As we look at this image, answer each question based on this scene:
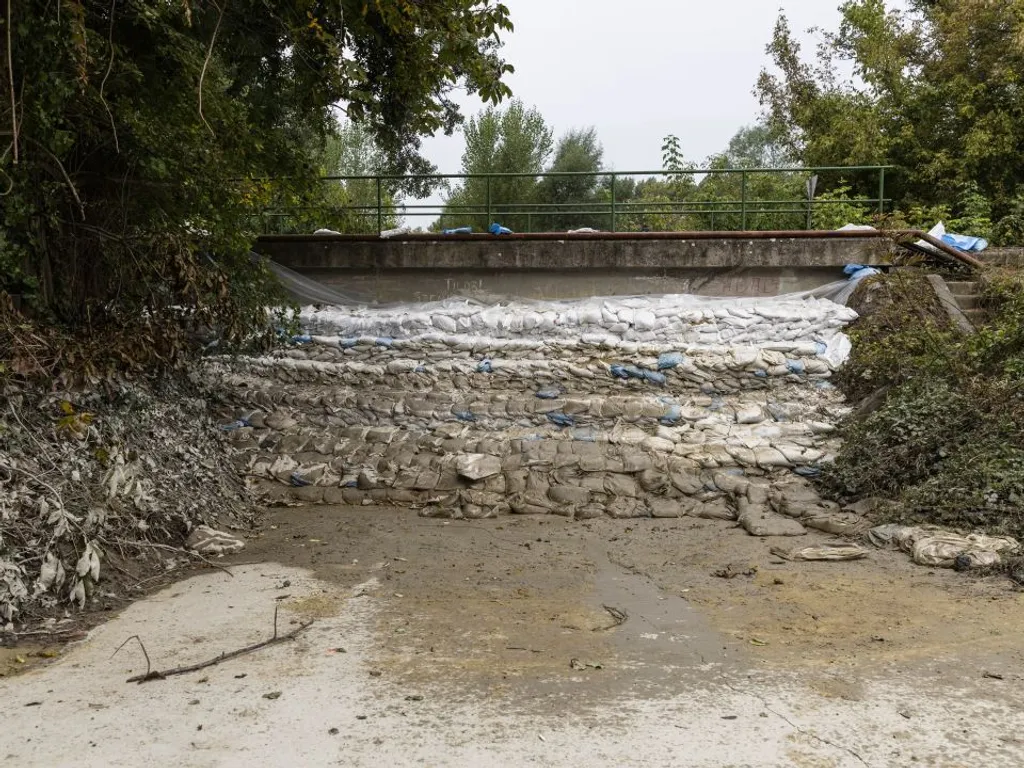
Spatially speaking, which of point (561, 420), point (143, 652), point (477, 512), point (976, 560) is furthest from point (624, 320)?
point (143, 652)

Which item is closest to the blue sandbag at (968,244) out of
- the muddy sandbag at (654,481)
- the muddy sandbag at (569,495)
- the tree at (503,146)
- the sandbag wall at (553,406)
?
the sandbag wall at (553,406)

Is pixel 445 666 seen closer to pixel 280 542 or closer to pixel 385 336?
pixel 280 542

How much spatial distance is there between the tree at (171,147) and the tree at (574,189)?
4652 millimetres

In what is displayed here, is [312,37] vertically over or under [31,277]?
over

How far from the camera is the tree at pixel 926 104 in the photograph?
45.0 ft

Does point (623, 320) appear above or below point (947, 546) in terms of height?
above

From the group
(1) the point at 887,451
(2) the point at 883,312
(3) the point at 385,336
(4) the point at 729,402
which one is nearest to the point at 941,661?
(1) the point at 887,451

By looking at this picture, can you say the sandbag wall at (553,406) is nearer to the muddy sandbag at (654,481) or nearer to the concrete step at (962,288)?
the muddy sandbag at (654,481)

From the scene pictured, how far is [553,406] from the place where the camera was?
29.9 ft

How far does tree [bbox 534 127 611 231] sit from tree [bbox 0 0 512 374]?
183 inches

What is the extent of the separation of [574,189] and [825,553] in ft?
60.6

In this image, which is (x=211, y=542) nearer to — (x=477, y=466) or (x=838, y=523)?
(x=477, y=466)

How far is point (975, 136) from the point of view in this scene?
13.6m

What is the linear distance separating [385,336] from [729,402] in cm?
421
